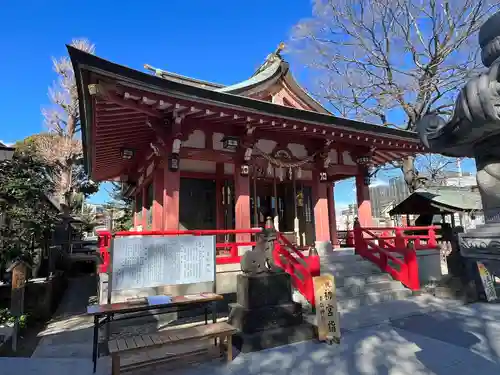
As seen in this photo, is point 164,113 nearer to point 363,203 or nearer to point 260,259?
point 260,259

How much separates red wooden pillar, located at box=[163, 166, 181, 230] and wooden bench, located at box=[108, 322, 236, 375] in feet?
11.4

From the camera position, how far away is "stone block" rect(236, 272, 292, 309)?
5172 mm

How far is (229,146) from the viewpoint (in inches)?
335

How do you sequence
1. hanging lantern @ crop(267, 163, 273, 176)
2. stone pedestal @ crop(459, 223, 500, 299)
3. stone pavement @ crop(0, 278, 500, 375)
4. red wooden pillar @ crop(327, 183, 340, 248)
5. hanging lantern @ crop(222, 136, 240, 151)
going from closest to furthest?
stone pedestal @ crop(459, 223, 500, 299), stone pavement @ crop(0, 278, 500, 375), hanging lantern @ crop(222, 136, 240, 151), hanging lantern @ crop(267, 163, 273, 176), red wooden pillar @ crop(327, 183, 340, 248)

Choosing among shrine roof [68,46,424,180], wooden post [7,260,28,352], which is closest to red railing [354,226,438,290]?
shrine roof [68,46,424,180]

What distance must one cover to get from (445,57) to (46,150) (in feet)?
86.1

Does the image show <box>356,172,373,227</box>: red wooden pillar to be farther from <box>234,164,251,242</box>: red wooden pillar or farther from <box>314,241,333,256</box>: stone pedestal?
<box>234,164,251,242</box>: red wooden pillar

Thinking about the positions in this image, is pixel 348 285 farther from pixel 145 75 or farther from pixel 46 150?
pixel 46 150

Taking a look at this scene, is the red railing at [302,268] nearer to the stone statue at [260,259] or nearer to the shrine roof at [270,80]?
the stone statue at [260,259]

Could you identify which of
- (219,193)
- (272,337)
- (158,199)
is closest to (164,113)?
(158,199)

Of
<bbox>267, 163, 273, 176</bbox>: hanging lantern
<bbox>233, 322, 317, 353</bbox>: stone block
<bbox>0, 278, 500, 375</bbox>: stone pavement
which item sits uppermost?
<bbox>267, 163, 273, 176</bbox>: hanging lantern

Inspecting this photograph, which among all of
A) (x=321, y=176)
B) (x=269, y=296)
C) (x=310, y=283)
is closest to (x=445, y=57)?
(x=321, y=176)

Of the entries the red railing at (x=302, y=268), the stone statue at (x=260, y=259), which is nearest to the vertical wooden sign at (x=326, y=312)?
the stone statue at (x=260, y=259)

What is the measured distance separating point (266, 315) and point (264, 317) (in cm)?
5
